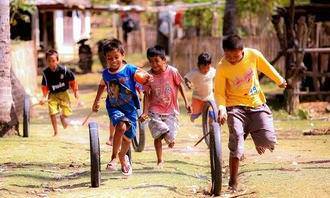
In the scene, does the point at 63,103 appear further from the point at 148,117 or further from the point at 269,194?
the point at 269,194

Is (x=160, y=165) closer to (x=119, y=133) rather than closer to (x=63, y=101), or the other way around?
(x=119, y=133)

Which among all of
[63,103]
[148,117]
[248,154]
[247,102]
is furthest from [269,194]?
[63,103]

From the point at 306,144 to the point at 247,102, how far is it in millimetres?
4281

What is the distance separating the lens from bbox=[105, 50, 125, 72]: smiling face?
348 inches

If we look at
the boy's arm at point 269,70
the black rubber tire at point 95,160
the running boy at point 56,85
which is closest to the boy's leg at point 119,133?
the black rubber tire at point 95,160

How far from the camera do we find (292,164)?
10.0m

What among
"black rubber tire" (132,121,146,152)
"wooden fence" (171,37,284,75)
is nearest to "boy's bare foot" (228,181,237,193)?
"black rubber tire" (132,121,146,152)

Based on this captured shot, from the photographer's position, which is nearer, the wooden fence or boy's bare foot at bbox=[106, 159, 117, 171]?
boy's bare foot at bbox=[106, 159, 117, 171]

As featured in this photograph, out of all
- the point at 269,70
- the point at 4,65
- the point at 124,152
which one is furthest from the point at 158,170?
the point at 4,65

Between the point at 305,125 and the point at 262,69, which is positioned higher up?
the point at 262,69

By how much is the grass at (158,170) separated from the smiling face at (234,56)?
4.77 feet

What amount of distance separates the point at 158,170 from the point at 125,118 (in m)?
1.02

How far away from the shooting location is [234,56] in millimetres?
8125

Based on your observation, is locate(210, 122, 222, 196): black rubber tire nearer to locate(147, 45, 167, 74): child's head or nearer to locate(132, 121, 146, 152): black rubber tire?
locate(147, 45, 167, 74): child's head
